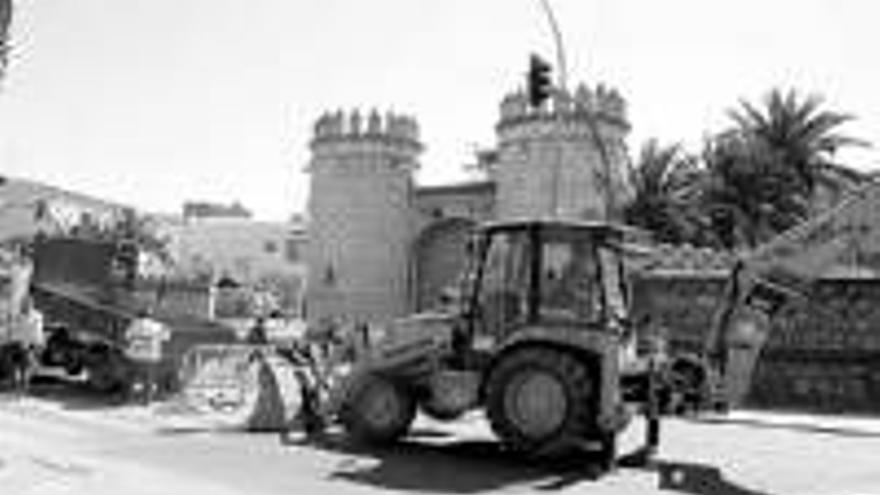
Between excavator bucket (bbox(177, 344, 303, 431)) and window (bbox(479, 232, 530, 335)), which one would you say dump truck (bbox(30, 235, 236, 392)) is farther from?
window (bbox(479, 232, 530, 335))

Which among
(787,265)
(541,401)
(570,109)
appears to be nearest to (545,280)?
(541,401)

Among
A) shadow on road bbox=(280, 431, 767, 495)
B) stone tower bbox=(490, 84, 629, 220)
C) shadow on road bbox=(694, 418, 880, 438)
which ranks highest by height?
stone tower bbox=(490, 84, 629, 220)

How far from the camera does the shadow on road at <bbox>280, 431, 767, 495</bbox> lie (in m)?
11.2

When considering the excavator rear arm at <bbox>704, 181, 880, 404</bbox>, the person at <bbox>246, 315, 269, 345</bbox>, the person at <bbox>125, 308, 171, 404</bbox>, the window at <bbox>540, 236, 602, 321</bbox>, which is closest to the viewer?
the excavator rear arm at <bbox>704, 181, 880, 404</bbox>

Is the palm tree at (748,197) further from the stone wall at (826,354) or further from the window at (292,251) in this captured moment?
the window at (292,251)

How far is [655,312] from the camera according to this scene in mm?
27188

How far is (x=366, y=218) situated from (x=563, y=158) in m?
9.01

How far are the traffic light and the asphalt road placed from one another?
753 centimetres

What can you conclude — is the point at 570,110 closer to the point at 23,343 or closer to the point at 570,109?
the point at 570,109

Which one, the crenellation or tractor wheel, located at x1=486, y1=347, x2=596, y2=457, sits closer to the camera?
tractor wheel, located at x1=486, y1=347, x2=596, y2=457

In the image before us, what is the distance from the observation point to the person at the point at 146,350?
17656 mm

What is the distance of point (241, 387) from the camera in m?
18.7

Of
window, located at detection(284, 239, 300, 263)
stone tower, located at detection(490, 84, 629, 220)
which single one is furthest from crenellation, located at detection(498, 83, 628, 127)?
window, located at detection(284, 239, 300, 263)

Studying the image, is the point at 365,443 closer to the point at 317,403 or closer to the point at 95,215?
the point at 317,403
